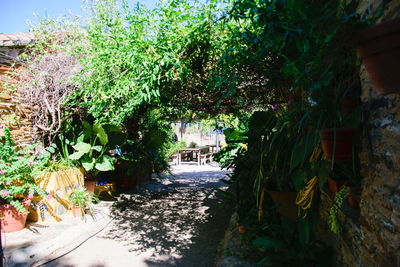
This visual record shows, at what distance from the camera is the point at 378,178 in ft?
4.88

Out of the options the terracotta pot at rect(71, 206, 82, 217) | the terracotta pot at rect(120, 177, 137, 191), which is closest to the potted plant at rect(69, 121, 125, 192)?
the terracotta pot at rect(71, 206, 82, 217)

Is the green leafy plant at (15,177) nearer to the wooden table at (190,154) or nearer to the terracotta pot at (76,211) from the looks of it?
the terracotta pot at (76,211)

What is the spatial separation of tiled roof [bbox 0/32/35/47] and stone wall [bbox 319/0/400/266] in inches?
220

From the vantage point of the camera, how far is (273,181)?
11.7ft

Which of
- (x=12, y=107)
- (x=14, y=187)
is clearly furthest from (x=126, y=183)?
(x=14, y=187)

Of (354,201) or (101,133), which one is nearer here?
(354,201)

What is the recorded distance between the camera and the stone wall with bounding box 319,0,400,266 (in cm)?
132

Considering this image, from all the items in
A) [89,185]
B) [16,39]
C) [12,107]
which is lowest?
[89,185]

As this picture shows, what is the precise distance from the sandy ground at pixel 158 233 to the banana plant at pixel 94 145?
1.04m

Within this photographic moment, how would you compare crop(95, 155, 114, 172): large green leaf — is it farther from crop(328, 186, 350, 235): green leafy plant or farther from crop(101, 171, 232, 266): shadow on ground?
crop(328, 186, 350, 235): green leafy plant

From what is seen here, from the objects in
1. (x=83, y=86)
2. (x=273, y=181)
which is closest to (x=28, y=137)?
(x=83, y=86)

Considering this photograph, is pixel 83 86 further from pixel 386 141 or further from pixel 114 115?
pixel 386 141

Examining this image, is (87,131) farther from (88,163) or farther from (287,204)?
(287,204)

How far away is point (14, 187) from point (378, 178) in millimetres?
4272
